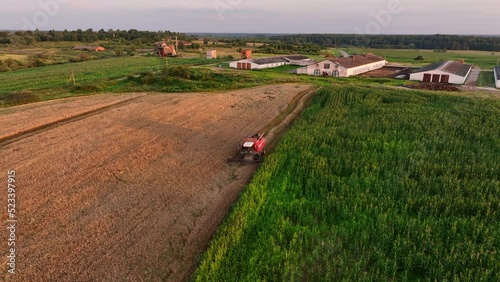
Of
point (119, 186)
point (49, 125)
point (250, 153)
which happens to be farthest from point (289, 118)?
point (49, 125)

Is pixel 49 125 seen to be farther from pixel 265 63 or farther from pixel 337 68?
pixel 265 63

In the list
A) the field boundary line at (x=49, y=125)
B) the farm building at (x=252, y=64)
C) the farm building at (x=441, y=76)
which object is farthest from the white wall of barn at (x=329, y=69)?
the field boundary line at (x=49, y=125)

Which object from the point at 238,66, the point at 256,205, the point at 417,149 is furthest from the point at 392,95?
the point at 238,66

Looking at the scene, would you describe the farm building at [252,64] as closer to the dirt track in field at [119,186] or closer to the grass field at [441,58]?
the dirt track in field at [119,186]

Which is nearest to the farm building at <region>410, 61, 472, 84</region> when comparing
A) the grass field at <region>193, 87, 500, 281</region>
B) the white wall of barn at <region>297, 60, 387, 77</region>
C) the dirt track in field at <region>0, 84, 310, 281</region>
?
the white wall of barn at <region>297, 60, 387, 77</region>

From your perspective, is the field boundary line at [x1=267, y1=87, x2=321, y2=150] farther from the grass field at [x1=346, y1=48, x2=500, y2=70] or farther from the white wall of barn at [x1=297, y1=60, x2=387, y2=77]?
the grass field at [x1=346, y1=48, x2=500, y2=70]

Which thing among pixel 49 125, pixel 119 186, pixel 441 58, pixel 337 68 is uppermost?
pixel 441 58
